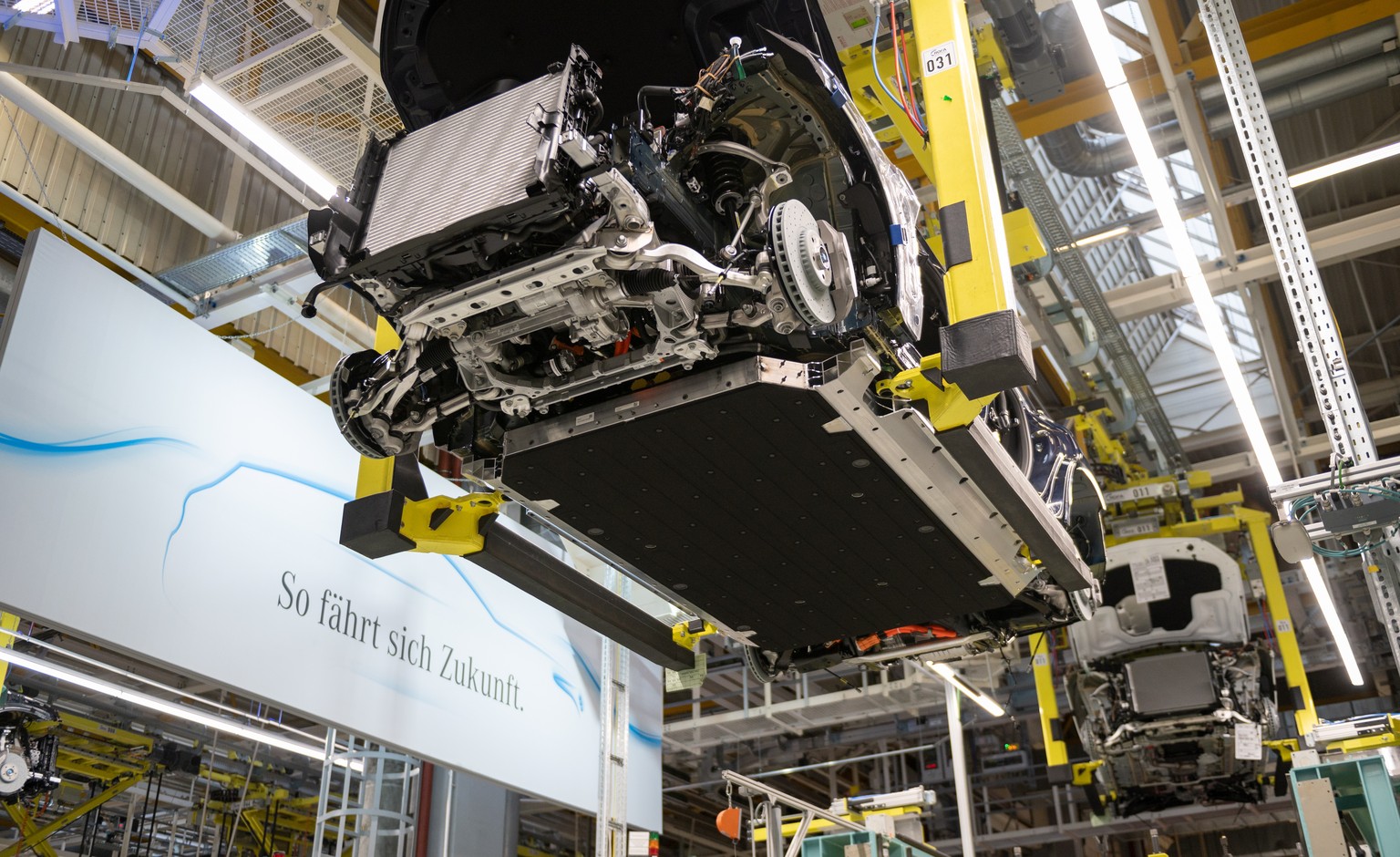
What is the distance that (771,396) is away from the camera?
3629mm

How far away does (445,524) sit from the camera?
4391 mm

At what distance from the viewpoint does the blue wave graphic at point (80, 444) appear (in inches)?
204

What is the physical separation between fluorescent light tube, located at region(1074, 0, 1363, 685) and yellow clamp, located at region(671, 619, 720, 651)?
3101 mm

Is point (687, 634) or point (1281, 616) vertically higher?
point (1281, 616)

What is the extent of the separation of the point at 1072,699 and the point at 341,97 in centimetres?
739

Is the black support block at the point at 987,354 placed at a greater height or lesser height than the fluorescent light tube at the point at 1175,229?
lesser

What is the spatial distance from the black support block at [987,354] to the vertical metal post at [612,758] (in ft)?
14.8

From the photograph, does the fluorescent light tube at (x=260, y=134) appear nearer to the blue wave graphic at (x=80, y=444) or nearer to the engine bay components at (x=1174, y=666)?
the blue wave graphic at (x=80, y=444)

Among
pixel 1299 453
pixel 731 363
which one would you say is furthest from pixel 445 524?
pixel 1299 453

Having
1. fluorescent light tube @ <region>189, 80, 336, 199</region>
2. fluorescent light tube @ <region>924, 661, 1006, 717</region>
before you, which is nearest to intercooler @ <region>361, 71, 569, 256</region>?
fluorescent light tube @ <region>189, 80, 336, 199</region>

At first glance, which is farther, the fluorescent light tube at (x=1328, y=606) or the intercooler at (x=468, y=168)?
the fluorescent light tube at (x=1328, y=606)

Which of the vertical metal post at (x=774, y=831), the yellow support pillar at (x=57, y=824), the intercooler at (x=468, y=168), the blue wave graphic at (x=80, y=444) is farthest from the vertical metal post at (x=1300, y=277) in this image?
the yellow support pillar at (x=57, y=824)

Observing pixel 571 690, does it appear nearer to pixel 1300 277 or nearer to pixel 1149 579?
pixel 1149 579

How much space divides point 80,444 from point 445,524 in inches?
90.5
